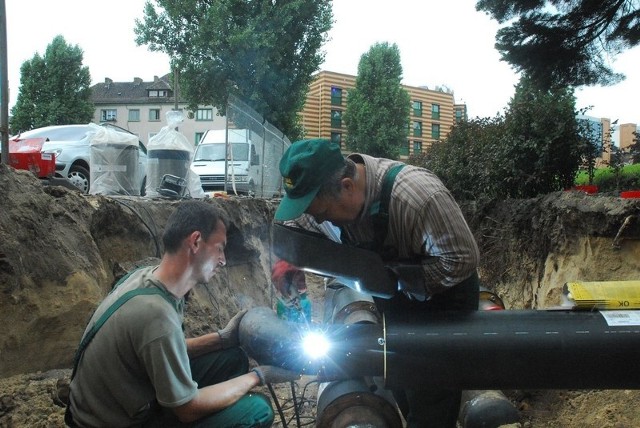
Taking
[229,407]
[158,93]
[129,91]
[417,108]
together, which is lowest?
[229,407]

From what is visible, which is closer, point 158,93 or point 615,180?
point 615,180

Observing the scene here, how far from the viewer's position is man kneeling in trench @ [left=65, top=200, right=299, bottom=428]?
2.24 meters

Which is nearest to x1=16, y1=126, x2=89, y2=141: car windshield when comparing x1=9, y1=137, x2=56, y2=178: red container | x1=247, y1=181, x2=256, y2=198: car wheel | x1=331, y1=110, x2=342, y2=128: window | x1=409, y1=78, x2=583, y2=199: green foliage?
x1=9, y1=137, x2=56, y2=178: red container

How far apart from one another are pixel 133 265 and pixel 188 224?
2.96 meters

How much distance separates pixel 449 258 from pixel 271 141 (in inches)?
542

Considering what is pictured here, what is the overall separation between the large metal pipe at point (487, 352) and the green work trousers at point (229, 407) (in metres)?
0.24

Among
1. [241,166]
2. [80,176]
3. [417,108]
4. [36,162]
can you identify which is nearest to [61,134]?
[80,176]

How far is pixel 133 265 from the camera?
5.17 metres

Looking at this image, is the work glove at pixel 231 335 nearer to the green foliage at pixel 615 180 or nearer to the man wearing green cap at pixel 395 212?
the man wearing green cap at pixel 395 212

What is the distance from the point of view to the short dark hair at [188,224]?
2.48 meters

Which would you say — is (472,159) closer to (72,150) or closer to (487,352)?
(487,352)

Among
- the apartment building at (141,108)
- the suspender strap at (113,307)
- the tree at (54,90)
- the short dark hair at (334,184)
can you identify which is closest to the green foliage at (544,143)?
the short dark hair at (334,184)

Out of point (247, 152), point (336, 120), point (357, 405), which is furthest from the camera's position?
point (336, 120)

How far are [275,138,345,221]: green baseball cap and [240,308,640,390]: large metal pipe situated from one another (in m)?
0.66
